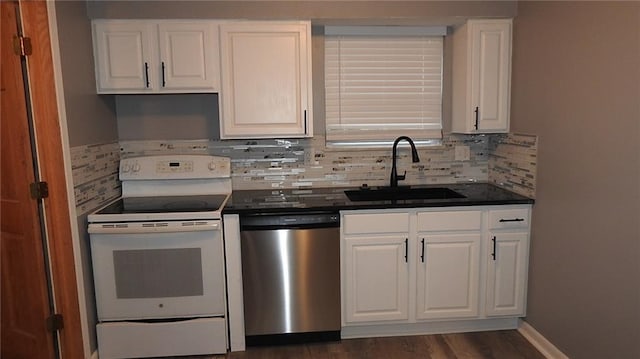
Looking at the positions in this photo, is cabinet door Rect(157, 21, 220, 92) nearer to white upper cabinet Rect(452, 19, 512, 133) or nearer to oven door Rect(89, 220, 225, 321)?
oven door Rect(89, 220, 225, 321)

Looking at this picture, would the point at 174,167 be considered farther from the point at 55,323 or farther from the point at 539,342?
the point at 539,342

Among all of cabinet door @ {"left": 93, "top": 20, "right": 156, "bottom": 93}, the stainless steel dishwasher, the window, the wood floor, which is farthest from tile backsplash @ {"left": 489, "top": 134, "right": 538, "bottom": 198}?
cabinet door @ {"left": 93, "top": 20, "right": 156, "bottom": 93}

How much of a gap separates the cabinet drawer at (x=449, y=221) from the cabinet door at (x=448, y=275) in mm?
45

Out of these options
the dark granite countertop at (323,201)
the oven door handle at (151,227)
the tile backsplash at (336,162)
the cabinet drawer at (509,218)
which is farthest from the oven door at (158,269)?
the cabinet drawer at (509,218)

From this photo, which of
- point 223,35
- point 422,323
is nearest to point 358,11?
point 223,35

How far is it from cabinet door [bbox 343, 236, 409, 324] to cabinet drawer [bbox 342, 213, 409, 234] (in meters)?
0.05

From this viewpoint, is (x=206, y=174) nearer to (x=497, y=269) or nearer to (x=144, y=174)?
(x=144, y=174)

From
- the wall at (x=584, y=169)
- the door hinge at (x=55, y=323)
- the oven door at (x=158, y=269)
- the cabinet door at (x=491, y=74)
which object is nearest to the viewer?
the wall at (x=584, y=169)

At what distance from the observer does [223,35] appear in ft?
8.71

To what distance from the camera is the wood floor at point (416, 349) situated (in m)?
2.53

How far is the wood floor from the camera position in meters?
2.53

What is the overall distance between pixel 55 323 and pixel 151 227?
697 mm

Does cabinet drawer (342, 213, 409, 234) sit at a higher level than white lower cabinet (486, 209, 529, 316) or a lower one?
higher

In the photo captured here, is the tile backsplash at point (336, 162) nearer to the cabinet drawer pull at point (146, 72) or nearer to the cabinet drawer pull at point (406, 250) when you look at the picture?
the cabinet drawer pull at point (146, 72)
